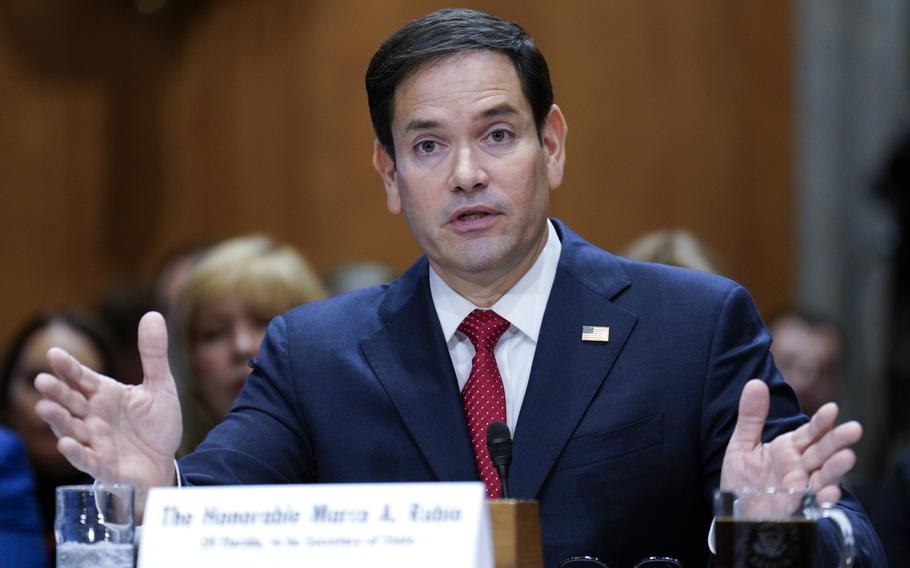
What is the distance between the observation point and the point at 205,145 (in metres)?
6.96

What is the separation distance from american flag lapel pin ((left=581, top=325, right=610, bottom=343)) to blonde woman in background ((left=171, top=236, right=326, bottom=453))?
1736mm

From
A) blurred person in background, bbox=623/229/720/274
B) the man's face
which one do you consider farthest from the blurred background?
the man's face

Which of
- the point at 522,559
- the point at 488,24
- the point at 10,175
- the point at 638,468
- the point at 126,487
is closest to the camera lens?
the point at 522,559

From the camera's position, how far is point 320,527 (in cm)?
203

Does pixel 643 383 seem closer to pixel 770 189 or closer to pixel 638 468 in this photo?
pixel 638 468

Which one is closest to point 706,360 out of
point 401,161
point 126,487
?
point 401,161

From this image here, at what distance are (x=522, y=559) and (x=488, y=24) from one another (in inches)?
55.7

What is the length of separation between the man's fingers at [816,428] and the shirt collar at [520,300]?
33.1 inches

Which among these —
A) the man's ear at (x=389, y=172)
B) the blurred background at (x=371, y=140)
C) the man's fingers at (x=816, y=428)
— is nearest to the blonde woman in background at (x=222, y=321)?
the man's ear at (x=389, y=172)

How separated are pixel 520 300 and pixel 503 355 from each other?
149mm

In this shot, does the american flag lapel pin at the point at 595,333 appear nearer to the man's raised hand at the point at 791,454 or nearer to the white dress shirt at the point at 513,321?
the white dress shirt at the point at 513,321

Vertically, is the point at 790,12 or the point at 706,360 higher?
the point at 790,12

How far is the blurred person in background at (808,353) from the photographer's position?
5789 millimetres

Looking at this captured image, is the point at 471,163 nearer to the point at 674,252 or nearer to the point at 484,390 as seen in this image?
the point at 484,390
